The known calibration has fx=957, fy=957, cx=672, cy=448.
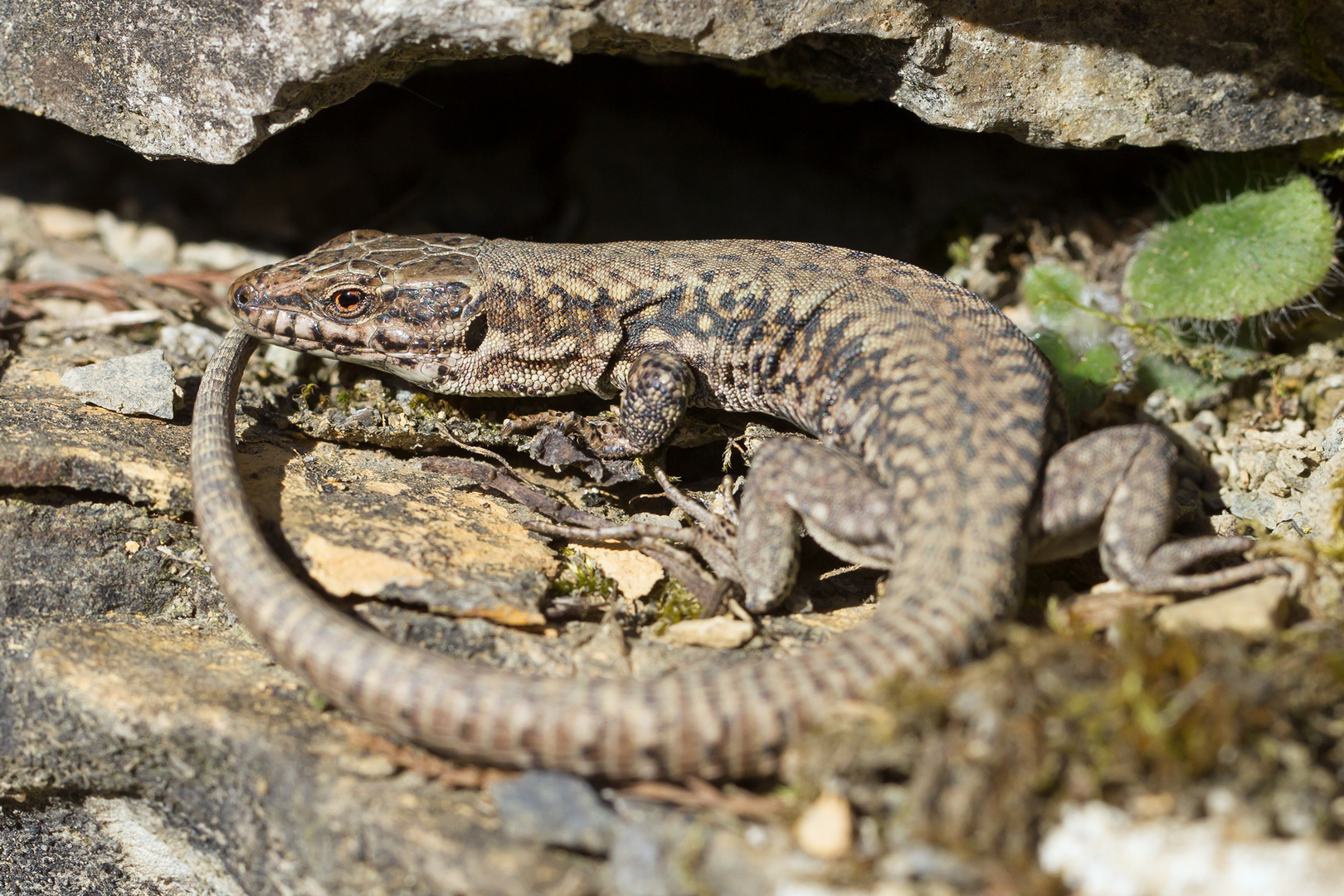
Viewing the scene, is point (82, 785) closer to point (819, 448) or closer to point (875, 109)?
point (819, 448)

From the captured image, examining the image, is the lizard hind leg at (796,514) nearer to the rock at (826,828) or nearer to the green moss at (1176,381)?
the rock at (826,828)

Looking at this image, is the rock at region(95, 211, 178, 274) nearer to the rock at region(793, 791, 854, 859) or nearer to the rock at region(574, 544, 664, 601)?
the rock at region(574, 544, 664, 601)

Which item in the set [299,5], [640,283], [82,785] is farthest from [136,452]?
[640,283]

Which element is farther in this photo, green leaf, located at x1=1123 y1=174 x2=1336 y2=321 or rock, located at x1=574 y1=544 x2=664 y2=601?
green leaf, located at x1=1123 y1=174 x2=1336 y2=321

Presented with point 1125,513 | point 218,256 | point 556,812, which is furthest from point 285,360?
point 1125,513

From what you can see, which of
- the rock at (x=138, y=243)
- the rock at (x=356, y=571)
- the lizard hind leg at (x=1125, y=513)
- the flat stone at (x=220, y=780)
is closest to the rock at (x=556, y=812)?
the flat stone at (x=220, y=780)

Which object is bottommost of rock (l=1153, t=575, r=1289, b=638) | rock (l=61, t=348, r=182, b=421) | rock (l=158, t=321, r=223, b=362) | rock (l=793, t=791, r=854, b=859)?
rock (l=793, t=791, r=854, b=859)

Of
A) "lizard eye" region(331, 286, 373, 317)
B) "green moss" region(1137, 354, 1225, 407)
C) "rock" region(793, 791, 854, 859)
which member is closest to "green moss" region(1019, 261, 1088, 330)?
"green moss" region(1137, 354, 1225, 407)
